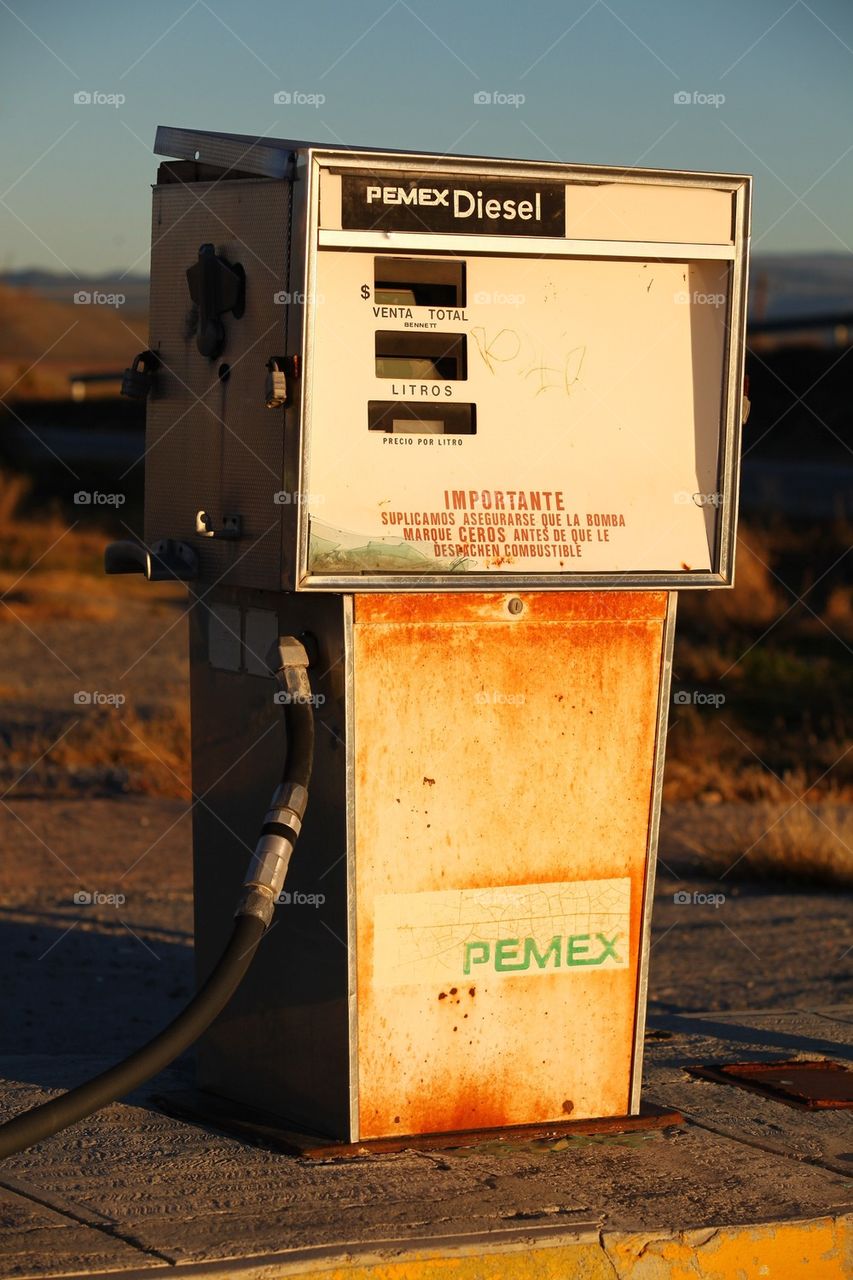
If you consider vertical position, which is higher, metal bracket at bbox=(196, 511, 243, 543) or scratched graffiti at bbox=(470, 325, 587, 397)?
scratched graffiti at bbox=(470, 325, 587, 397)

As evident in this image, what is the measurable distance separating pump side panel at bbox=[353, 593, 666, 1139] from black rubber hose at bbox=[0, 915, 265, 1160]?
34 centimetres

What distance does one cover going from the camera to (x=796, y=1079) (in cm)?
484

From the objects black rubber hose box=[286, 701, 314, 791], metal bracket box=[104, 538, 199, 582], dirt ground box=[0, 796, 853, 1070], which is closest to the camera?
black rubber hose box=[286, 701, 314, 791]

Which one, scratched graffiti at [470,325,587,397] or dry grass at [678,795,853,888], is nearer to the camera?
scratched graffiti at [470,325,587,397]

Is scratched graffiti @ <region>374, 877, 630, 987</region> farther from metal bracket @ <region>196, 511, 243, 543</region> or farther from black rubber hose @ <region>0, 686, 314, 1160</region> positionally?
metal bracket @ <region>196, 511, 243, 543</region>

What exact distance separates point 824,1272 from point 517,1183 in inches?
26.4

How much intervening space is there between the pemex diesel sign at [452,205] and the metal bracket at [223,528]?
722 mm

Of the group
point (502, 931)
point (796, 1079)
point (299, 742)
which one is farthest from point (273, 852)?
point (796, 1079)

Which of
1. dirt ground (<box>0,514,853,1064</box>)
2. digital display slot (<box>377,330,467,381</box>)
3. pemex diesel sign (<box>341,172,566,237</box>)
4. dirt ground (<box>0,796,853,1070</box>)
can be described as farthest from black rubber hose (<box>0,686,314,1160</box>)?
dirt ground (<box>0,514,853,1064</box>)

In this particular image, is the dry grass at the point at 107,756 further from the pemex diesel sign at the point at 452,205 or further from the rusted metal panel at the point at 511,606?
the pemex diesel sign at the point at 452,205

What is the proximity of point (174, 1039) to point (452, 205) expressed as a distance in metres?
1.91

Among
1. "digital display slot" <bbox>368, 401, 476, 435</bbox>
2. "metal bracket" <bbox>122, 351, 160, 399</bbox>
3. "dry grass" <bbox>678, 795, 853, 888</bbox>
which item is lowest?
"dry grass" <bbox>678, 795, 853, 888</bbox>

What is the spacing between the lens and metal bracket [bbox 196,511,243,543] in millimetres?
4074

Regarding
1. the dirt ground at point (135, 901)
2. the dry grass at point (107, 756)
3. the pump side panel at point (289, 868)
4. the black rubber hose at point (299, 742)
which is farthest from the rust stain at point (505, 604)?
the dry grass at point (107, 756)
